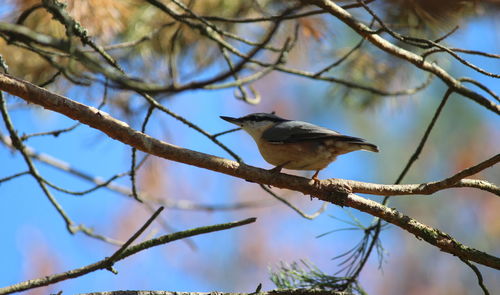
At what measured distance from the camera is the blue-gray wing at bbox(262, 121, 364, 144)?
281cm

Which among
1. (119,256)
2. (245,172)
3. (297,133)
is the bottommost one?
(119,256)

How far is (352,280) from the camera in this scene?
249 centimetres

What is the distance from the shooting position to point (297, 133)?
2.95 metres

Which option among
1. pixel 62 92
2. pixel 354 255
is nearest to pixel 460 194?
pixel 354 255

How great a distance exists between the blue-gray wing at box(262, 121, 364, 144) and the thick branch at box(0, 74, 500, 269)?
1.84ft

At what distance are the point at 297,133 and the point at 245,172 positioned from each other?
86cm

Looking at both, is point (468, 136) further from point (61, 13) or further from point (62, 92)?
point (61, 13)

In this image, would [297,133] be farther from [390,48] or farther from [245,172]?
[245,172]

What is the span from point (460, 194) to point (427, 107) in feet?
4.24

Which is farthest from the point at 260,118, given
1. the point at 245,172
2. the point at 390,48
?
the point at 245,172

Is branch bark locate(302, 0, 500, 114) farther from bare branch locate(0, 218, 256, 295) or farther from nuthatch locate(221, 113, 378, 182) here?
bare branch locate(0, 218, 256, 295)

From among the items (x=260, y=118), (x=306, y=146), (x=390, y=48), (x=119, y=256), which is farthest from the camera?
(x=260, y=118)

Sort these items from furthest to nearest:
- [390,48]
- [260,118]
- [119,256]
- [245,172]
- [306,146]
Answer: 1. [260,118]
2. [306,146]
3. [390,48]
4. [245,172]
5. [119,256]

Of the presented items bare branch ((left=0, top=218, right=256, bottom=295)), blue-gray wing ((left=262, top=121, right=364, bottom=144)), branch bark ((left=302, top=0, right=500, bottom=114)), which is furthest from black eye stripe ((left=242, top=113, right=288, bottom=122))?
bare branch ((left=0, top=218, right=256, bottom=295))
